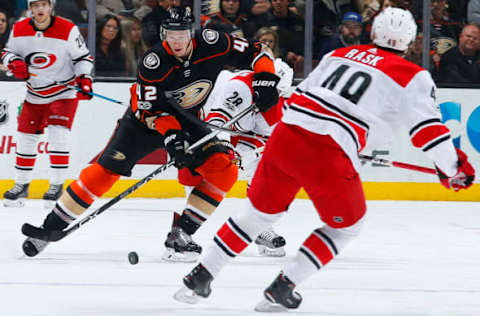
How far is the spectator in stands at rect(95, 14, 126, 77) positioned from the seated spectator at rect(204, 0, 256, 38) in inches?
24.4

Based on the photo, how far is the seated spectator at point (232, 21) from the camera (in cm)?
563

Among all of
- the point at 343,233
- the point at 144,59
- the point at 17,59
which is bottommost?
the point at 17,59

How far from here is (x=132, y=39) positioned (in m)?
5.58

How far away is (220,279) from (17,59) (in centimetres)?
252

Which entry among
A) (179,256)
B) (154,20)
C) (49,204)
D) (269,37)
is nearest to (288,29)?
(269,37)

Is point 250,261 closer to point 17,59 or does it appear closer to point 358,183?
point 358,183

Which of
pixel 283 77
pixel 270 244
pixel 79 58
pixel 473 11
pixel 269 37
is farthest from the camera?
pixel 473 11

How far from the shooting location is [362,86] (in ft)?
7.51

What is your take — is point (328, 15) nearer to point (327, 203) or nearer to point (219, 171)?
point (219, 171)

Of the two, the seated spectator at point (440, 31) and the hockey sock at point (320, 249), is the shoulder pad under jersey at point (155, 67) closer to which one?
the hockey sock at point (320, 249)

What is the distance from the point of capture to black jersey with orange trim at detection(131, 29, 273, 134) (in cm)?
312

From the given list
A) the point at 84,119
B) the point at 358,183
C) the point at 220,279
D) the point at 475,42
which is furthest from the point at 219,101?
the point at 475,42

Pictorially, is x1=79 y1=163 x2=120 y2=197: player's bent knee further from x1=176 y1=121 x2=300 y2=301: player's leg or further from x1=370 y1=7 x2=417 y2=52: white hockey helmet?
x1=370 y1=7 x2=417 y2=52: white hockey helmet

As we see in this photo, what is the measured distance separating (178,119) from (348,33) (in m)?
2.77
